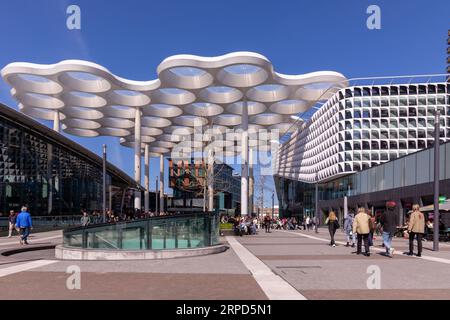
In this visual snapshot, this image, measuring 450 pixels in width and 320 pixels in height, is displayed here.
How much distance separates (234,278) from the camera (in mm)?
9930

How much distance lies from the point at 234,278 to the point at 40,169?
104ft

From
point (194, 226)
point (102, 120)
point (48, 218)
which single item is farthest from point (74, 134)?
point (194, 226)

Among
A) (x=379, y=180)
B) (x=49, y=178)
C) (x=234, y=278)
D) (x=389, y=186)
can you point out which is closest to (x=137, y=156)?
(x=49, y=178)

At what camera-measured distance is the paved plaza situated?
25.9ft

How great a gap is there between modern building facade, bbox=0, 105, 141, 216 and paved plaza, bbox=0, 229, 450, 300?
65.5ft

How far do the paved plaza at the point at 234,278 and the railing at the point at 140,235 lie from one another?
1.09 metres

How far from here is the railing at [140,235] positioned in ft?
47.2

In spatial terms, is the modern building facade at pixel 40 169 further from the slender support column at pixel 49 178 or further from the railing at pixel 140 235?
the railing at pixel 140 235

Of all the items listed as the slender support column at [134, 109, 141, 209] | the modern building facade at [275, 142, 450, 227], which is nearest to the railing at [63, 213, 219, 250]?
the modern building facade at [275, 142, 450, 227]

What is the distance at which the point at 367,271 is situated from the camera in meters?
11.0

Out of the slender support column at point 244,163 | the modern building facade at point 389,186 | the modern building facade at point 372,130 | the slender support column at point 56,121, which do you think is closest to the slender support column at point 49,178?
the modern building facade at point 389,186

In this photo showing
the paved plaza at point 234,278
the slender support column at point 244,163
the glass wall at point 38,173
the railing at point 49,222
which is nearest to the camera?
the paved plaza at point 234,278

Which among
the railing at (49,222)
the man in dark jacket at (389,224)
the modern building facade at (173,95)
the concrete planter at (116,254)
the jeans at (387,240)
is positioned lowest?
the railing at (49,222)
